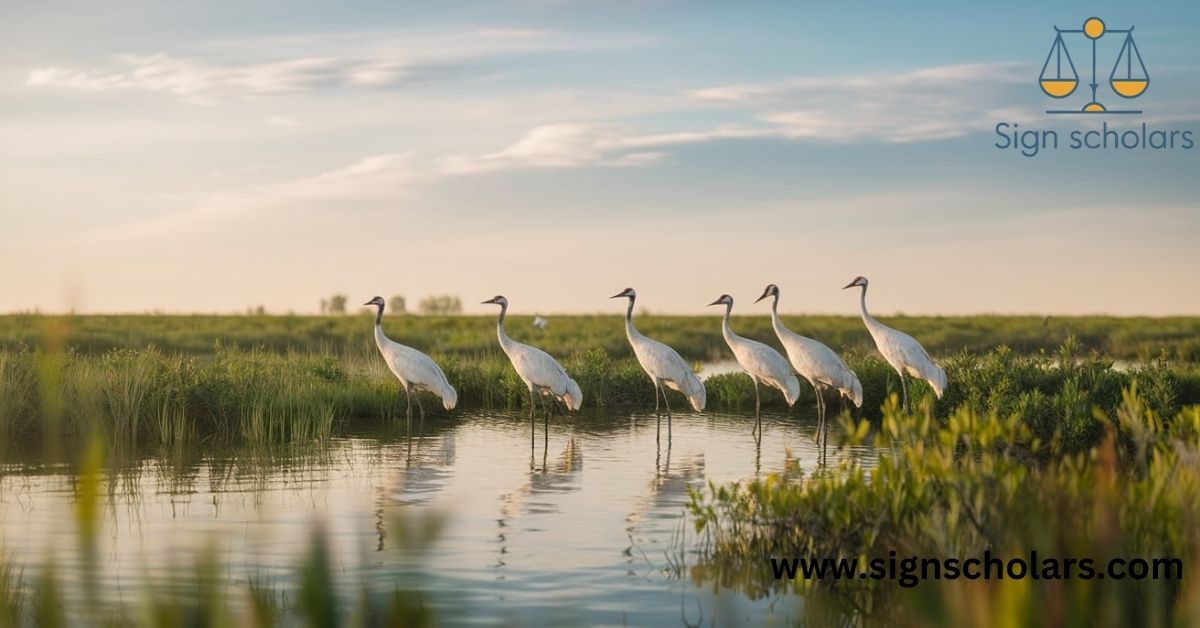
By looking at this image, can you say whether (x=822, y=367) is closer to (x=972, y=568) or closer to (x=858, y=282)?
(x=858, y=282)

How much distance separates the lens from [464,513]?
36.5ft

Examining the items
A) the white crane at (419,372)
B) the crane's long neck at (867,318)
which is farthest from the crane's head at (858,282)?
the white crane at (419,372)

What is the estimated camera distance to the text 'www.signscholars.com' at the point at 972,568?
149 inches

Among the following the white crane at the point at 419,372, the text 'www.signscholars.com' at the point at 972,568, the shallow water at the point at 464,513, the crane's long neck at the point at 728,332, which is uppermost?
the crane's long neck at the point at 728,332

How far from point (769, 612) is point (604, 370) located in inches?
598

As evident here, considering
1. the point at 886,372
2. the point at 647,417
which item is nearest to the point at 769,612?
the point at 647,417

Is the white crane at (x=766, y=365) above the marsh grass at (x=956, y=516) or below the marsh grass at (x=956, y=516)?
above

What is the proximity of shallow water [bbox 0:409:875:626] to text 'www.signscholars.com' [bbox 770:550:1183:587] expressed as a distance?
0.46m

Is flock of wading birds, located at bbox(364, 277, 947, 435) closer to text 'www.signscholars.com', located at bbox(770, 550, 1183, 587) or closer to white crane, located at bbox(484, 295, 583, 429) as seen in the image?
white crane, located at bbox(484, 295, 583, 429)

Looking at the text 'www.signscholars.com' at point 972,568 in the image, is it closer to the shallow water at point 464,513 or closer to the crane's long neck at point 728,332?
the shallow water at point 464,513

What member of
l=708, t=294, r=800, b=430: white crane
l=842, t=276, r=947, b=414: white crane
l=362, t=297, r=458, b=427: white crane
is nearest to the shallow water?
l=362, t=297, r=458, b=427: white crane

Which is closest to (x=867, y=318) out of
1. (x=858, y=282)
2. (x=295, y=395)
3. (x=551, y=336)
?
(x=858, y=282)

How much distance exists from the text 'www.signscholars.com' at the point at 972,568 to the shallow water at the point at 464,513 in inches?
18.0

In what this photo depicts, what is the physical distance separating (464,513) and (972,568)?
586 cm
